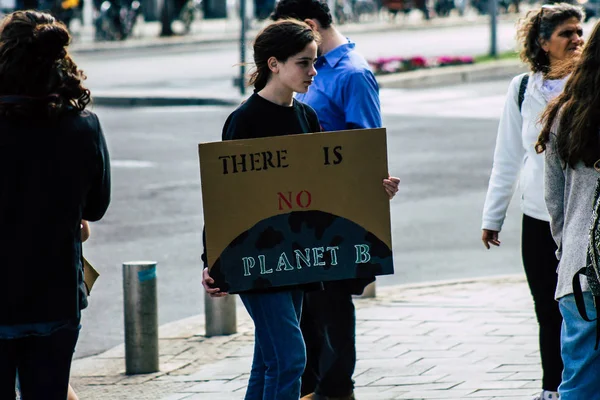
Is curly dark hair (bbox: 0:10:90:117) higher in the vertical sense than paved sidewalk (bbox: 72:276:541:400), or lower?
higher

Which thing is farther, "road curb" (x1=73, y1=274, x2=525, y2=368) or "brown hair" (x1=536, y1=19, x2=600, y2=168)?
"road curb" (x1=73, y1=274, x2=525, y2=368)

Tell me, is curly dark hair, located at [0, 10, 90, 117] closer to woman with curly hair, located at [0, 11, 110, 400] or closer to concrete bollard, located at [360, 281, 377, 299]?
woman with curly hair, located at [0, 11, 110, 400]

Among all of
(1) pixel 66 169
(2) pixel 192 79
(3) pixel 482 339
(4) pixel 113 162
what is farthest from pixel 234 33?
(1) pixel 66 169

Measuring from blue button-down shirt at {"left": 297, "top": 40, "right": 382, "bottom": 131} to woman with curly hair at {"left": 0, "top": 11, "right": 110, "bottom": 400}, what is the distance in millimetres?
1723

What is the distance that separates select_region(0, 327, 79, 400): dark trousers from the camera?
3430 millimetres

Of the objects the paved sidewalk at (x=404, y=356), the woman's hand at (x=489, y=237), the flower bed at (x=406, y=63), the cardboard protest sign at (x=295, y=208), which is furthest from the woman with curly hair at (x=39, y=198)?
the flower bed at (x=406, y=63)

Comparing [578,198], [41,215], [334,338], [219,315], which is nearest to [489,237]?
[334,338]

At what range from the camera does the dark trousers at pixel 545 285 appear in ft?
15.6

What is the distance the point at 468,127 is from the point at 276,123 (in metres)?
11.9

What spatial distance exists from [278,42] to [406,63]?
19.0 m

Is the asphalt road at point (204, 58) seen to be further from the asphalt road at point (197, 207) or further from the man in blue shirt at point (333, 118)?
the man in blue shirt at point (333, 118)

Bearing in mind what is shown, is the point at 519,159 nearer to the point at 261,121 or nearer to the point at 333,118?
the point at 333,118

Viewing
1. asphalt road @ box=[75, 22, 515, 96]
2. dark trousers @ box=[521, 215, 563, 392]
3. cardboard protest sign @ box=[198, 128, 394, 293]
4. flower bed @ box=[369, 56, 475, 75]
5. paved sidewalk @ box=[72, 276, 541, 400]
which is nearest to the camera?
cardboard protest sign @ box=[198, 128, 394, 293]

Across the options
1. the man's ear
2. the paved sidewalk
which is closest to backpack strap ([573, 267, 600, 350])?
the paved sidewalk
